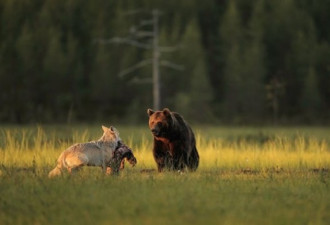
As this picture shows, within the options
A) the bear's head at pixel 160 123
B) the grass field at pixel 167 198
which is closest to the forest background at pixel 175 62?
the bear's head at pixel 160 123

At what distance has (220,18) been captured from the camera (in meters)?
65.0

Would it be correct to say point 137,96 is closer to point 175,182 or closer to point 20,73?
point 20,73

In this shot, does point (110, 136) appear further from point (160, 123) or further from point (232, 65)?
point (232, 65)

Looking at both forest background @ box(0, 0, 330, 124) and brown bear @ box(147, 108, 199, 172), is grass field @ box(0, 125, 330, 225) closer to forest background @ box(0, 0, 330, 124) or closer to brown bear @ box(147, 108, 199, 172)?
brown bear @ box(147, 108, 199, 172)

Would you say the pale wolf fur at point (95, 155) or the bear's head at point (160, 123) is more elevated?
the bear's head at point (160, 123)

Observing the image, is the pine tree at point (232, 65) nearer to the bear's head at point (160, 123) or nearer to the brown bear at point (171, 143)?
the brown bear at point (171, 143)

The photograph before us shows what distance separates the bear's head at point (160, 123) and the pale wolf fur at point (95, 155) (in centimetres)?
87

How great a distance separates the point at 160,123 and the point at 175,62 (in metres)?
43.3

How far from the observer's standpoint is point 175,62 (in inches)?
2197

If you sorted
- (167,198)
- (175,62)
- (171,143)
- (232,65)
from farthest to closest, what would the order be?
(175,62) → (232,65) → (171,143) → (167,198)

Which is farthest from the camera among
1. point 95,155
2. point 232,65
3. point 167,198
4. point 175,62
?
point 175,62

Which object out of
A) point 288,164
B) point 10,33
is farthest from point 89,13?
point 288,164

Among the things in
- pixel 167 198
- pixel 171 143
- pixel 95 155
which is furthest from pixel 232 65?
pixel 167 198

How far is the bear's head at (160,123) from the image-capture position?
12594mm
